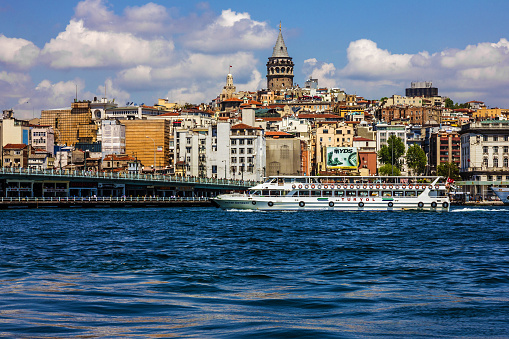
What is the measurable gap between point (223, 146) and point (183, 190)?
21.2 metres

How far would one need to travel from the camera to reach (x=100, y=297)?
1991 cm

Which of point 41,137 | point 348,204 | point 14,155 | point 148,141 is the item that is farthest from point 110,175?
point 41,137

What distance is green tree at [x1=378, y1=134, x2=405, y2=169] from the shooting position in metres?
164

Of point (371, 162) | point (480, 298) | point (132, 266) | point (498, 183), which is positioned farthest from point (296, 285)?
point (371, 162)

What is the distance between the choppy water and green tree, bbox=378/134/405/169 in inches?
4817

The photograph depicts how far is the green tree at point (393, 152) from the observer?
163675mm

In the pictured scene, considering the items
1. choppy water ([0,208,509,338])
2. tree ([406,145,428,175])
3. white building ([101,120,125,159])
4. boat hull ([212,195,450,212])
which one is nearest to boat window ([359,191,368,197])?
boat hull ([212,195,450,212])

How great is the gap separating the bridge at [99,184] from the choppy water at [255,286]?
60.7 meters

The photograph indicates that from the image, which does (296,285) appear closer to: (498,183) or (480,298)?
(480,298)

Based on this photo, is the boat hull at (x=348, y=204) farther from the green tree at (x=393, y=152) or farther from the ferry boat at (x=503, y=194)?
the green tree at (x=393, y=152)

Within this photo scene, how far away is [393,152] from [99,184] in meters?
71.2

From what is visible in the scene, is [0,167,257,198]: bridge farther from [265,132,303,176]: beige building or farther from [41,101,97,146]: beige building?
[41,101,97,146]: beige building

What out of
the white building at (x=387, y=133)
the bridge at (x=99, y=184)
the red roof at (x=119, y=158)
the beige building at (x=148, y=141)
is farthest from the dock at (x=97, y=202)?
the white building at (x=387, y=133)

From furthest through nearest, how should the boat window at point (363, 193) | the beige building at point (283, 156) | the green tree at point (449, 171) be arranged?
the beige building at point (283, 156) < the green tree at point (449, 171) < the boat window at point (363, 193)
